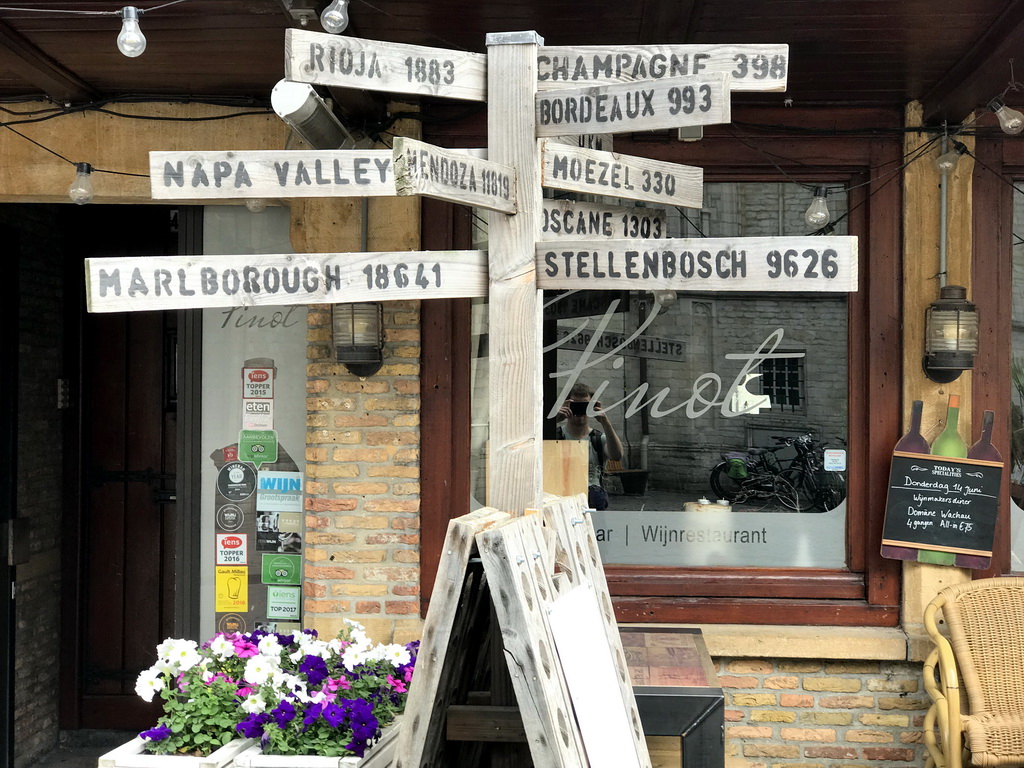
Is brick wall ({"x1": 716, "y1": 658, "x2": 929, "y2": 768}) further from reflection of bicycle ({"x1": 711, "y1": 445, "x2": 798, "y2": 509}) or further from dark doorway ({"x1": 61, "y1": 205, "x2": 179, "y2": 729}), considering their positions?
dark doorway ({"x1": 61, "y1": 205, "x2": 179, "y2": 729})

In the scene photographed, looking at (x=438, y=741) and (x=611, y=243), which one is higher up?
(x=611, y=243)

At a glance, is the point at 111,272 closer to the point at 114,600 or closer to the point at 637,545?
the point at 637,545

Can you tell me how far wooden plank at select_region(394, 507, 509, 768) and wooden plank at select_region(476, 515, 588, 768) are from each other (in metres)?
0.09

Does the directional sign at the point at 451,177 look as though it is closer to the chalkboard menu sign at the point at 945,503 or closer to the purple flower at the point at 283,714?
the purple flower at the point at 283,714

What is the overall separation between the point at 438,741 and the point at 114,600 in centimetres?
407

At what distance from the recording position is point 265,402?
4.89 metres

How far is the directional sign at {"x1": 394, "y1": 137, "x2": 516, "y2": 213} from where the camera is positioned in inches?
85.5

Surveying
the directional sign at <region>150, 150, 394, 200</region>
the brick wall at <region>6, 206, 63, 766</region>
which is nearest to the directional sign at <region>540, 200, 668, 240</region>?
the directional sign at <region>150, 150, 394, 200</region>

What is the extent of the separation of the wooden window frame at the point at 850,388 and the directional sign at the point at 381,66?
197cm

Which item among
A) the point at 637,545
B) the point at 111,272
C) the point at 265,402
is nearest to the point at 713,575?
the point at 637,545

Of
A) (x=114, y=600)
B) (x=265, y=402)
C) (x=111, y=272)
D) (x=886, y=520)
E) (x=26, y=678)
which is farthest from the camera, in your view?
(x=114, y=600)

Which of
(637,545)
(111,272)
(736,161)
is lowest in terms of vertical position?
(637,545)

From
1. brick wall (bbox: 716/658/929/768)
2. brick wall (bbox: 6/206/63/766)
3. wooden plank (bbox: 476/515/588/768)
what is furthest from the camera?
brick wall (bbox: 6/206/63/766)

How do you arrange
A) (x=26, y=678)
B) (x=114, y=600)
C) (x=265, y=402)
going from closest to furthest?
1. (x=265, y=402)
2. (x=26, y=678)
3. (x=114, y=600)
